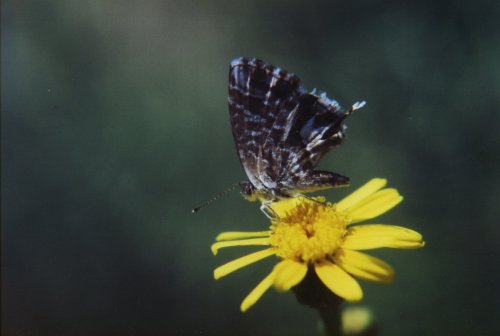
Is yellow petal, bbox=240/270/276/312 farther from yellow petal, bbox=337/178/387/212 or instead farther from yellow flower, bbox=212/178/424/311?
yellow petal, bbox=337/178/387/212

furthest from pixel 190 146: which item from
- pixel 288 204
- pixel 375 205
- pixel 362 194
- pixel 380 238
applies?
pixel 380 238

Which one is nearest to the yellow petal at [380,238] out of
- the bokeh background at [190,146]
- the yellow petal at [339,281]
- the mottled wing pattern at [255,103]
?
the yellow petal at [339,281]

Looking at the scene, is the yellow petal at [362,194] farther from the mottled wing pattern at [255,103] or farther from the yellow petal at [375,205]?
the mottled wing pattern at [255,103]

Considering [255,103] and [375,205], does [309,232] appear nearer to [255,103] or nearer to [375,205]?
[375,205]

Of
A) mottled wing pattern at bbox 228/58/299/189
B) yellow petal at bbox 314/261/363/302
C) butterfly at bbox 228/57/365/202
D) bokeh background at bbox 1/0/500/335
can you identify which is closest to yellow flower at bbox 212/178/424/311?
yellow petal at bbox 314/261/363/302

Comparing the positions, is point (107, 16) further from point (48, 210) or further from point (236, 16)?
point (48, 210)

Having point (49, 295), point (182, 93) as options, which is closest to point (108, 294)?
point (49, 295)

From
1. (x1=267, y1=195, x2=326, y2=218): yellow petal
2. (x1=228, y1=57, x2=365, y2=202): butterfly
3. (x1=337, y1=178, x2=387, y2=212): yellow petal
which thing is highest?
(x1=228, y1=57, x2=365, y2=202): butterfly
